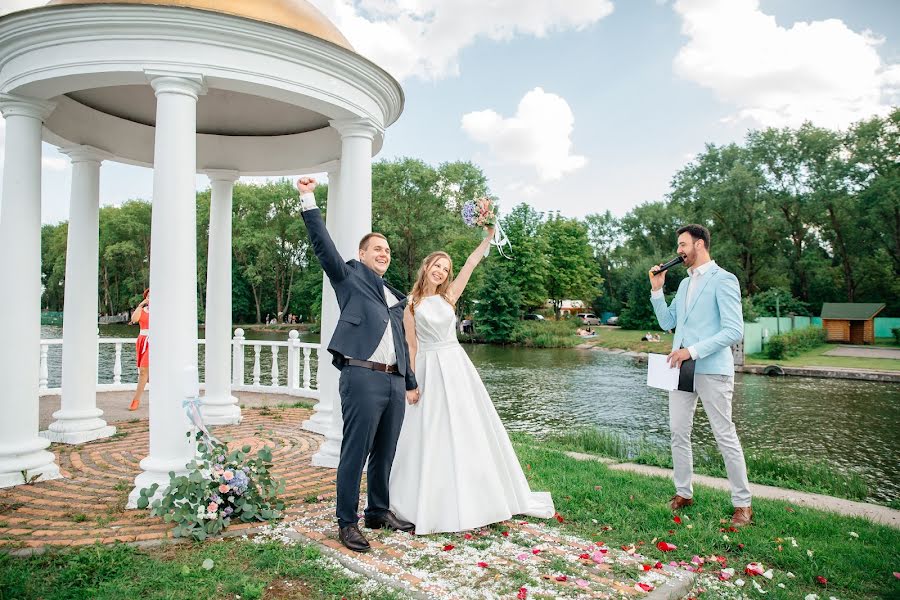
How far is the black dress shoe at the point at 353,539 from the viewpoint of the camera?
3652 mm

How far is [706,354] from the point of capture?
442 centimetres

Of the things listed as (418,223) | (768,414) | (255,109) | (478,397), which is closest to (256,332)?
(418,223)

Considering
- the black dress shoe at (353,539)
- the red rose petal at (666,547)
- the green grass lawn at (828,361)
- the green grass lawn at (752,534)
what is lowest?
the green grass lawn at (828,361)

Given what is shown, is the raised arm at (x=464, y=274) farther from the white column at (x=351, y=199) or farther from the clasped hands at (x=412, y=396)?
the white column at (x=351, y=199)

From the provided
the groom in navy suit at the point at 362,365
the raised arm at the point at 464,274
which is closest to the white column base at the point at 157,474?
the groom in navy suit at the point at 362,365

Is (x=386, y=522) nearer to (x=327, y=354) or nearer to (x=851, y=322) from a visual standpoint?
(x=327, y=354)

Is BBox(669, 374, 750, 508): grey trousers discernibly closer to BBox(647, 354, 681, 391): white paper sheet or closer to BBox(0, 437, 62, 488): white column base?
BBox(647, 354, 681, 391): white paper sheet

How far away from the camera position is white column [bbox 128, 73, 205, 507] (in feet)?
14.7

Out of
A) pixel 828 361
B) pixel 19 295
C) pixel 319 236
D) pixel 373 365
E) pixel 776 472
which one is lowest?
pixel 828 361

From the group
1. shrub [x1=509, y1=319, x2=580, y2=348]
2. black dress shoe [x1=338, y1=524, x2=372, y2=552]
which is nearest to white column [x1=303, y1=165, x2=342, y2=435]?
black dress shoe [x1=338, y1=524, x2=372, y2=552]

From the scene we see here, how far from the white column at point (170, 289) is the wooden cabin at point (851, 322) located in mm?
43628

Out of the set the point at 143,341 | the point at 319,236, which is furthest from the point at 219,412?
→ the point at 319,236

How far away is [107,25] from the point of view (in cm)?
443

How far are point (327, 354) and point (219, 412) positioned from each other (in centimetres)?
209
